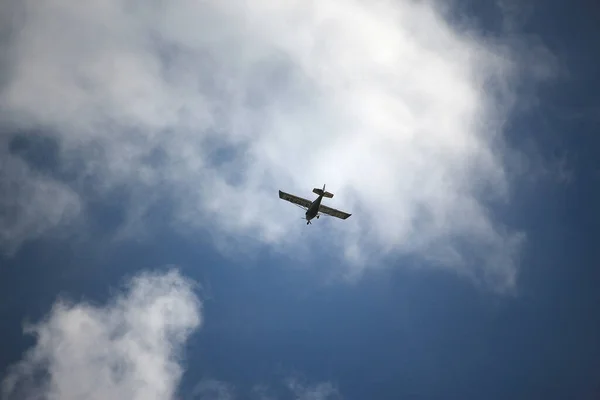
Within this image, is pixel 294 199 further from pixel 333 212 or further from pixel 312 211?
pixel 333 212

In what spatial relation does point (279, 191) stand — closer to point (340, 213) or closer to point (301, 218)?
point (301, 218)

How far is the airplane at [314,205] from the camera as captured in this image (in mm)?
57266

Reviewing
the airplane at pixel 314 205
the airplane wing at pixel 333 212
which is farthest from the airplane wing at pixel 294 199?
the airplane wing at pixel 333 212

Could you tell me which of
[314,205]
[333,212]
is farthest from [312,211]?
[333,212]

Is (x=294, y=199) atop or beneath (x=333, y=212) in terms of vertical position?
beneath

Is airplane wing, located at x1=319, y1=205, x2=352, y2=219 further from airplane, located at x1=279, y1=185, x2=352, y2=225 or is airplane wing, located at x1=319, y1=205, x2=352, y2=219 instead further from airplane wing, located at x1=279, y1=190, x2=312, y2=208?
airplane wing, located at x1=279, y1=190, x2=312, y2=208

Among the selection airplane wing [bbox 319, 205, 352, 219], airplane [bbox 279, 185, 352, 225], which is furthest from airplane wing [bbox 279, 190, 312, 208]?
airplane wing [bbox 319, 205, 352, 219]

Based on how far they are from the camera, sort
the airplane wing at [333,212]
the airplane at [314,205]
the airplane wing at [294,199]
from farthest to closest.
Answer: the airplane wing at [333,212], the airplane wing at [294,199], the airplane at [314,205]

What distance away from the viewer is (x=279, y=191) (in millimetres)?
62656

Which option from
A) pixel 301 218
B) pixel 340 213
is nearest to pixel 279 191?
pixel 301 218

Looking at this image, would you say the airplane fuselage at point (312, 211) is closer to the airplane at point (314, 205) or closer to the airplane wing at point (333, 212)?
the airplane at point (314, 205)

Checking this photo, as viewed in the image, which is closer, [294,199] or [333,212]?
[294,199]

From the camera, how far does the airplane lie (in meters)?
57.3

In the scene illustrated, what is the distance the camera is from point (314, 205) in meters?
60.1
